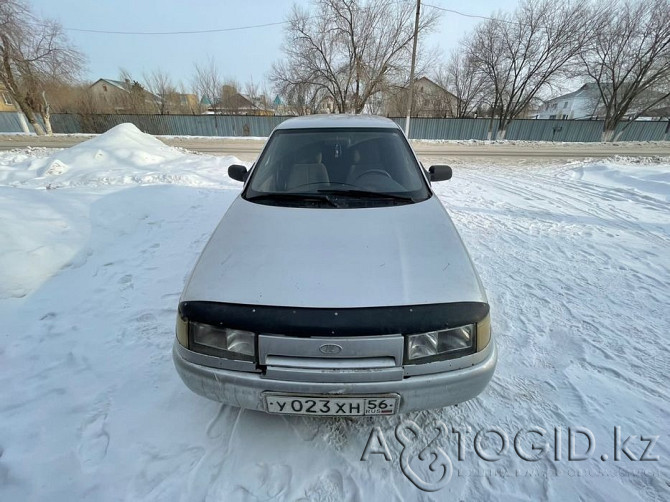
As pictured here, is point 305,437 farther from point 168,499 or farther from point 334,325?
point 334,325

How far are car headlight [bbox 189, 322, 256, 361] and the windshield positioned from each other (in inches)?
42.0

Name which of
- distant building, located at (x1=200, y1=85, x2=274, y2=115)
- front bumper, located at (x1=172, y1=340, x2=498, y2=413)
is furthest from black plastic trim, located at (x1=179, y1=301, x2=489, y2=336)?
distant building, located at (x1=200, y1=85, x2=274, y2=115)

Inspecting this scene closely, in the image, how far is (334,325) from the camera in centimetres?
129

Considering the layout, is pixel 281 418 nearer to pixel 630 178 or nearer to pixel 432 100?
pixel 630 178

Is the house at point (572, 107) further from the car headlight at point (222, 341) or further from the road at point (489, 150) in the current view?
the car headlight at point (222, 341)

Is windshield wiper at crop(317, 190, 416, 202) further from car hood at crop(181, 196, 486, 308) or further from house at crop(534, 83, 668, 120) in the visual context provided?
house at crop(534, 83, 668, 120)

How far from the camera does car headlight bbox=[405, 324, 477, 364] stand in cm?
135

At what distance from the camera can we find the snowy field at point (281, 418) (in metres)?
1.44

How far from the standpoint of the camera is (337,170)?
2.49 metres

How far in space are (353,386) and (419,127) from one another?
27.0m

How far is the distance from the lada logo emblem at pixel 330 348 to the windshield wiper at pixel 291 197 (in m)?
1.10

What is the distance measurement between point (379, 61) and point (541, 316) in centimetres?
2480

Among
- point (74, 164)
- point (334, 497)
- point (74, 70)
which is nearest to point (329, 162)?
point (334, 497)

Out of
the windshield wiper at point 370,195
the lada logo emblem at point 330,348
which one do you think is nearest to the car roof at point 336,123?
the windshield wiper at point 370,195
